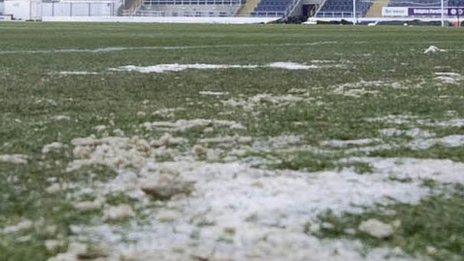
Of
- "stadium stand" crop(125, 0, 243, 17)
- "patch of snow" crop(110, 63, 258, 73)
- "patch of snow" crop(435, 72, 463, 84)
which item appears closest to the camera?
"patch of snow" crop(435, 72, 463, 84)

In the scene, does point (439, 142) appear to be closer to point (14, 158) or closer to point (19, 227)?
point (14, 158)

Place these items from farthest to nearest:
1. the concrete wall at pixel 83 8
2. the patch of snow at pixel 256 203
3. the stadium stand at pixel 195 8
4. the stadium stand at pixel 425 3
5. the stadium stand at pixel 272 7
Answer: the concrete wall at pixel 83 8 → the stadium stand at pixel 195 8 → the stadium stand at pixel 272 7 → the stadium stand at pixel 425 3 → the patch of snow at pixel 256 203

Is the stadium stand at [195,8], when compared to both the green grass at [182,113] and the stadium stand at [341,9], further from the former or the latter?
the green grass at [182,113]

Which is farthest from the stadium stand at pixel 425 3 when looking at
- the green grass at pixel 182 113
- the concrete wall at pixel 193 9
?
the green grass at pixel 182 113

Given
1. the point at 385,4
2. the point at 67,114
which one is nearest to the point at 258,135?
the point at 67,114

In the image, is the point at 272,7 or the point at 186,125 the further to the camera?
the point at 272,7

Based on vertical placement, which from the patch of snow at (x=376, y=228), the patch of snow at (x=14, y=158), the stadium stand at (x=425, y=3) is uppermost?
the stadium stand at (x=425, y=3)

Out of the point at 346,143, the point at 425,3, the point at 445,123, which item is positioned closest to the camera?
the point at 346,143

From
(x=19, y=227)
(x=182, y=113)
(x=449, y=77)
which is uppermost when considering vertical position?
(x=449, y=77)

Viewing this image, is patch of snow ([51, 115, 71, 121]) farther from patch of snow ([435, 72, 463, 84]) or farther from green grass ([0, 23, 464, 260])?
patch of snow ([435, 72, 463, 84])

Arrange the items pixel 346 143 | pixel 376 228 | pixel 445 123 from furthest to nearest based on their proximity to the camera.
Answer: pixel 445 123, pixel 346 143, pixel 376 228

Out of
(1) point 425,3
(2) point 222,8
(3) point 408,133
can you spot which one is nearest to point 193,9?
(2) point 222,8

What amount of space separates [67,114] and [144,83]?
310cm

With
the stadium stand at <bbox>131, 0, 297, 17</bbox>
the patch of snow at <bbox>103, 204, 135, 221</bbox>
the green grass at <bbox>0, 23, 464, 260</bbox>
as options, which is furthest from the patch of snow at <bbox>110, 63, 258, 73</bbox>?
the stadium stand at <bbox>131, 0, 297, 17</bbox>
